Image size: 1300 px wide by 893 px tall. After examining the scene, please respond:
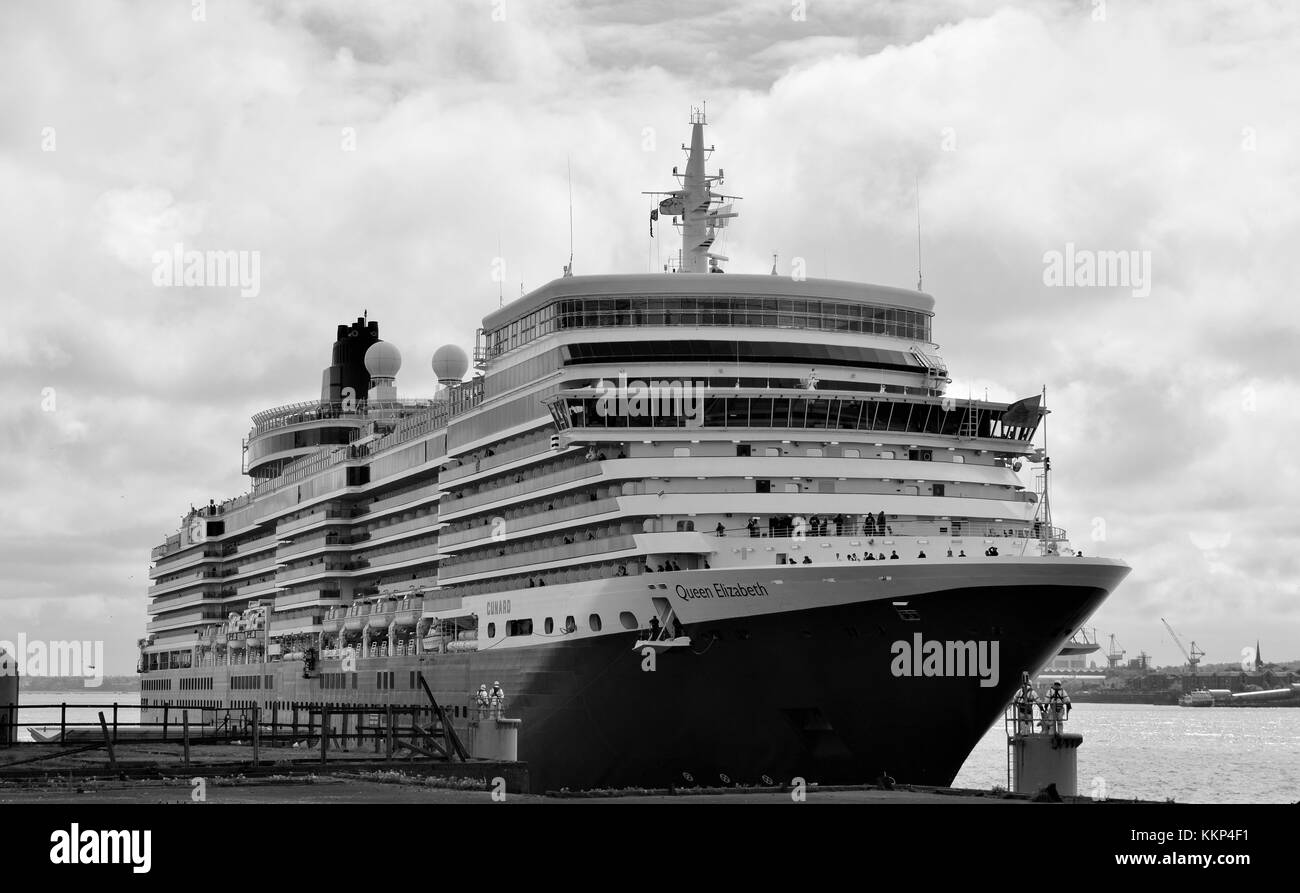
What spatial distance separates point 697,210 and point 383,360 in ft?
136

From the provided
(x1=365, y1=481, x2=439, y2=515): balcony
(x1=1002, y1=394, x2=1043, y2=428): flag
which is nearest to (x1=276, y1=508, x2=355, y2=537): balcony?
(x1=365, y1=481, x2=439, y2=515): balcony

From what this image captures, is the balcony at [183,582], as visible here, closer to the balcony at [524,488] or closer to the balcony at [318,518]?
the balcony at [318,518]

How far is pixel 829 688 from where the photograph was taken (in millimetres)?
45156

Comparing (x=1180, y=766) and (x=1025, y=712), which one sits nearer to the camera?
(x=1025, y=712)

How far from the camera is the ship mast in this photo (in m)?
61.8

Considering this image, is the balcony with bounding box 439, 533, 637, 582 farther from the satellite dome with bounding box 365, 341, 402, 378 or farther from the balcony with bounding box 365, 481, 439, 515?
the satellite dome with bounding box 365, 341, 402, 378

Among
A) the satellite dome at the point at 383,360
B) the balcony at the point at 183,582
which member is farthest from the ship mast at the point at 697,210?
the balcony at the point at 183,582

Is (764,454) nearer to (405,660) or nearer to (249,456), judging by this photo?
(405,660)

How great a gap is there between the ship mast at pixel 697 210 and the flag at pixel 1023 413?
13.7 metres

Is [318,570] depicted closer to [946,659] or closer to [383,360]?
[383,360]

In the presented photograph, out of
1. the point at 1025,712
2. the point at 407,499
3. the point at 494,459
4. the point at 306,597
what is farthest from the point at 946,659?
the point at 306,597

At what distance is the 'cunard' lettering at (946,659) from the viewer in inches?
1778

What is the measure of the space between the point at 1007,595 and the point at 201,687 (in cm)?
7342
